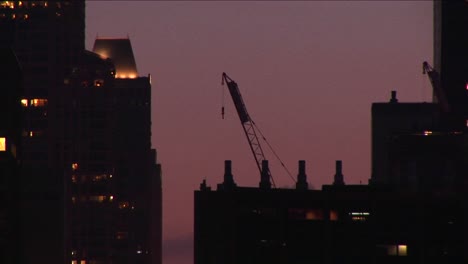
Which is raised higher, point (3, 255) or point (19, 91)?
point (19, 91)

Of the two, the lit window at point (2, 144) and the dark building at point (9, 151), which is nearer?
the lit window at point (2, 144)

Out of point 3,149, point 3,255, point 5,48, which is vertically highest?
point 5,48

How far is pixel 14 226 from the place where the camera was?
18400 cm

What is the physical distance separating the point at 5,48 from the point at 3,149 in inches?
570

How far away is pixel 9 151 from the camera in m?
179

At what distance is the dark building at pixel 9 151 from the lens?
586ft

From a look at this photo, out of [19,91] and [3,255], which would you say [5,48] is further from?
[3,255]

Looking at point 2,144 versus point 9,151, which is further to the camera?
point 9,151

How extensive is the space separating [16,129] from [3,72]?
7.30 meters

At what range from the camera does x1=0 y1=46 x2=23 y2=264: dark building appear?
17862 centimetres

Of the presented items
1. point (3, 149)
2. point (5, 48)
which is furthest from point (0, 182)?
point (5, 48)

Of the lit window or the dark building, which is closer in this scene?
the lit window

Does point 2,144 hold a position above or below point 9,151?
above

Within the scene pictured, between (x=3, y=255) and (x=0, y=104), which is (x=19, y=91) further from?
(x=3, y=255)
